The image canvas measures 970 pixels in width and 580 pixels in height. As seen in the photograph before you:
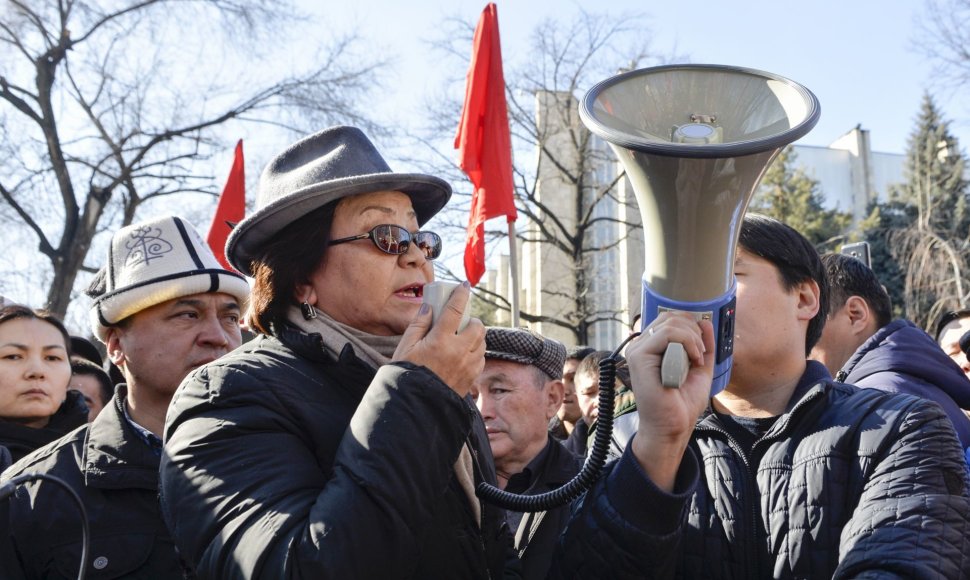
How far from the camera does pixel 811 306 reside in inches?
107

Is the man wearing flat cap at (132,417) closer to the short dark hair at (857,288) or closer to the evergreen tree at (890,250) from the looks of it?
the short dark hair at (857,288)

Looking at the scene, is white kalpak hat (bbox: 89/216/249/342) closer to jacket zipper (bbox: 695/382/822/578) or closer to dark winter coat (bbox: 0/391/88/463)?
dark winter coat (bbox: 0/391/88/463)

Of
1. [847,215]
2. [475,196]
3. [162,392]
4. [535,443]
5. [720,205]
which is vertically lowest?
[535,443]

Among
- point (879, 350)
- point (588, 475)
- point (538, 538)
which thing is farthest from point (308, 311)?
point (879, 350)

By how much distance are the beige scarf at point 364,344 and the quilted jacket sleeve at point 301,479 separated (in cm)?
23

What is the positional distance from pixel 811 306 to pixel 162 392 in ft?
6.67

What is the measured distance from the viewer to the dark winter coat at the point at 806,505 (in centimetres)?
204

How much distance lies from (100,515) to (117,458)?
0.58 ft

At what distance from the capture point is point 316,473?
1923 mm

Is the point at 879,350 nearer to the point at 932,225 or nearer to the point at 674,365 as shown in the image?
the point at 674,365

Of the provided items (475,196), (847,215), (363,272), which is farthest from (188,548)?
(847,215)

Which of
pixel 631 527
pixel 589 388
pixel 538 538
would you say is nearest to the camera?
pixel 631 527

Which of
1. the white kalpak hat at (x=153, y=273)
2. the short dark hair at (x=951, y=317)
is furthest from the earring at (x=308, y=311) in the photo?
the short dark hair at (x=951, y=317)

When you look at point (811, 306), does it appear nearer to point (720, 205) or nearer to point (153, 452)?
point (720, 205)
